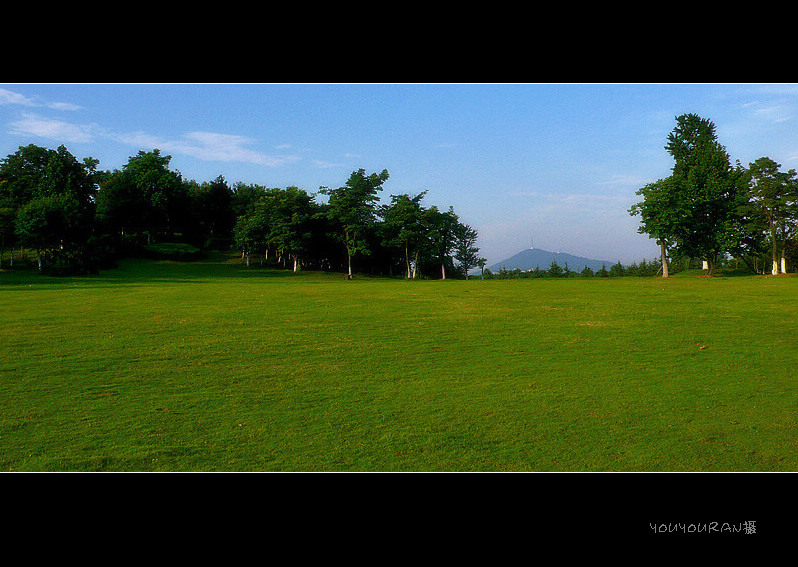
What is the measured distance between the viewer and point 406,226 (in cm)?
4319

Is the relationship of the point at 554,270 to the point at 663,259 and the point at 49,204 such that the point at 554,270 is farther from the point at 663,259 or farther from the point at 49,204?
the point at 49,204

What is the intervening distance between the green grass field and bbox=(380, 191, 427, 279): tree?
27821mm

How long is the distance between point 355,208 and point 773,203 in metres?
29.2

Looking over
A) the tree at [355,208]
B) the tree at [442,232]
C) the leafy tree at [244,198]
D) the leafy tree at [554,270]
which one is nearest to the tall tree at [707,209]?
the leafy tree at [554,270]

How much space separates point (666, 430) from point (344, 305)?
471 inches

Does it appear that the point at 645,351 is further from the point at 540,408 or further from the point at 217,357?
the point at 217,357

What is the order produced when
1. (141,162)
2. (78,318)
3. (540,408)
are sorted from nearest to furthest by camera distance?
(540,408) < (78,318) < (141,162)

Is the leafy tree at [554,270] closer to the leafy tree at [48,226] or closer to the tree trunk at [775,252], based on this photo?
the tree trunk at [775,252]

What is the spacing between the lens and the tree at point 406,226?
42.5 m

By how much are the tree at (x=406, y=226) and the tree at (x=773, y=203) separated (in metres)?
23.1

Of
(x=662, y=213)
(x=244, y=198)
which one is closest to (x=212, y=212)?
(x=244, y=198)

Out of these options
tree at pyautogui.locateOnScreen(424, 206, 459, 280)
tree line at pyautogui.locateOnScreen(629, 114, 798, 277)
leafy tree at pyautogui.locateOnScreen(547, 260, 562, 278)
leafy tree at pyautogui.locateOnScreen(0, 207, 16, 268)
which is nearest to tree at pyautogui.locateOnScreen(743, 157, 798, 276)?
tree line at pyautogui.locateOnScreen(629, 114, 798, 277)
